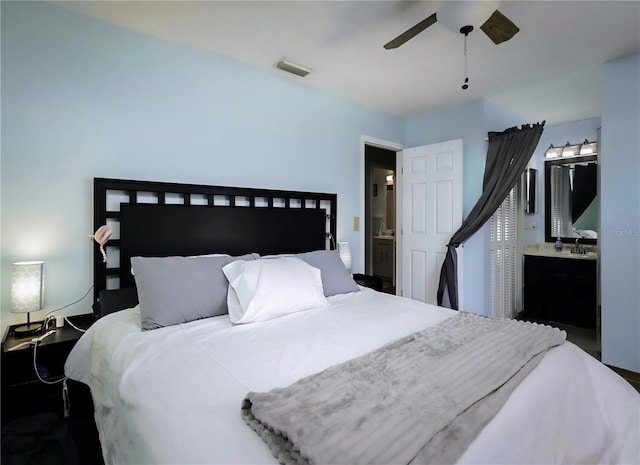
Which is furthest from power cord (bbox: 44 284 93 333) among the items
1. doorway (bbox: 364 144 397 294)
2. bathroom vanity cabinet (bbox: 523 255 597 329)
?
bathroom vanity cabinet (bbox: 523 255 597 329)

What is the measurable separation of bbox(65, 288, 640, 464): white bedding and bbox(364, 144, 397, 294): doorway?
3.70m

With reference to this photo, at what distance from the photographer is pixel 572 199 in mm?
3965

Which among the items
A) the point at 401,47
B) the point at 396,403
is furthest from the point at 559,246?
the point at 396,403

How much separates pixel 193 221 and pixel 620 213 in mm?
3370

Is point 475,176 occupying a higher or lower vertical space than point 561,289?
higher

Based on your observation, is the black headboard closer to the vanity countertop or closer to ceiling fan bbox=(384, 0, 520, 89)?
ceiling fan bbox=(384, 0, 520, 89)

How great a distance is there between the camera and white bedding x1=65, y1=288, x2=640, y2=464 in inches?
32.6

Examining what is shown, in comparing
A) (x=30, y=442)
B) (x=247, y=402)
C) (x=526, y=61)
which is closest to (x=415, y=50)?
(x=526, y=61)

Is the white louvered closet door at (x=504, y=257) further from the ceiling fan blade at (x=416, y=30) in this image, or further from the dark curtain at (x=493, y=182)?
the ceiling fan blade at (x=416, y=30)

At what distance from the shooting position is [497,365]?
1.17 metres

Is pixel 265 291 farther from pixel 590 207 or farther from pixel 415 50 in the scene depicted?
pixel 590 207

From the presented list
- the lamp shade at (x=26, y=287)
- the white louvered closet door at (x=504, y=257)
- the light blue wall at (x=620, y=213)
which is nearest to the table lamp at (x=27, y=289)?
the lamp shade at (x=26, y=287)

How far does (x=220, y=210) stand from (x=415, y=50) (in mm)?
1932

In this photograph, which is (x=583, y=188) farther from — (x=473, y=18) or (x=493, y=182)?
(x=473, y=18)
